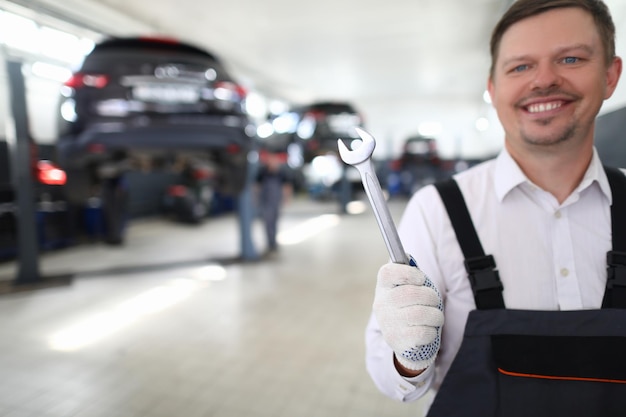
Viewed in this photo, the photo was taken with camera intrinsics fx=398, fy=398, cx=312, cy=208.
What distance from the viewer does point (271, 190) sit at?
4520 millimetres

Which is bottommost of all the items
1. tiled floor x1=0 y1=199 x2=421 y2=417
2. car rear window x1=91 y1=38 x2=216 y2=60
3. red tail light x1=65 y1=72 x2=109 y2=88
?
tiled floor x1=0 y1=199 x2=421 y2=417

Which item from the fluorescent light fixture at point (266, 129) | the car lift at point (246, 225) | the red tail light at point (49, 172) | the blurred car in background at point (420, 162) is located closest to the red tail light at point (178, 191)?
the fluorescent light fixture at point (266, 129)

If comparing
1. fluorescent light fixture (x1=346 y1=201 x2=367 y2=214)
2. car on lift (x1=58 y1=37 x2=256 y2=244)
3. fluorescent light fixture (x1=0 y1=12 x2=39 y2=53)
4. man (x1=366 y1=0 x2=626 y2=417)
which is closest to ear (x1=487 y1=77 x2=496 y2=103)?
man (x1=366 y1=0 x2=626 y2=417)

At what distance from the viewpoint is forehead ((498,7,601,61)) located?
2.89ft

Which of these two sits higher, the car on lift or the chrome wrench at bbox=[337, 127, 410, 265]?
the car on lift

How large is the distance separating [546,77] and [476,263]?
1.44 feet

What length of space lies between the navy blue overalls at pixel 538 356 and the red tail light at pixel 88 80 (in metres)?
2.53

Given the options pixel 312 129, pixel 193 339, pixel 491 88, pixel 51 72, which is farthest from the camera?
pixel 312 129

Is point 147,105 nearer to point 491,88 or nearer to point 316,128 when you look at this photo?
point 491,88

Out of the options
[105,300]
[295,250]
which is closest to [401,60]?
[295,250]

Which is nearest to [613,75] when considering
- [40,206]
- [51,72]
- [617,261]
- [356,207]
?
[617,261]

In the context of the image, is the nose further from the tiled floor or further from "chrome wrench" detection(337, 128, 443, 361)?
the tiled floor

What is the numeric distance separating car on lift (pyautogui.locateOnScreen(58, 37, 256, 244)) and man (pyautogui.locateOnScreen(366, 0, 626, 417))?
2145mm

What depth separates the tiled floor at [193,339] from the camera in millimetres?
1598
